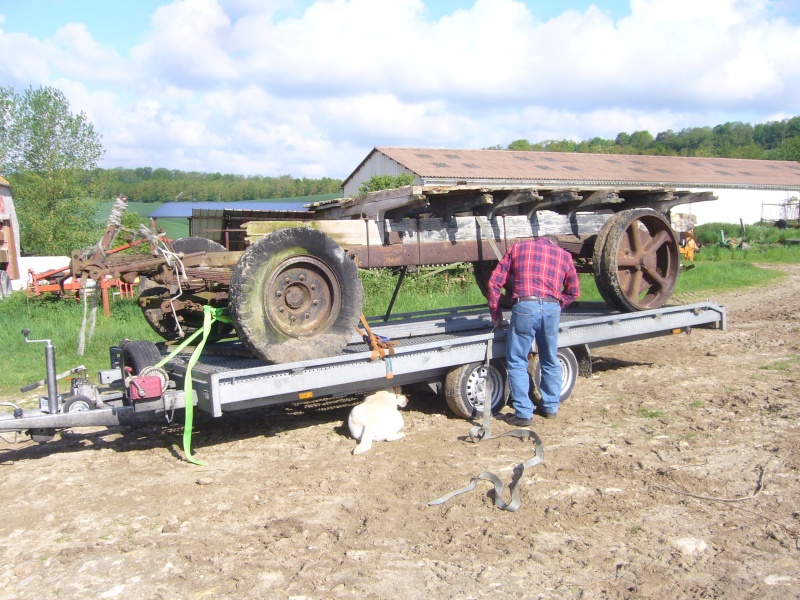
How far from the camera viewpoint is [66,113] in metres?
27.9

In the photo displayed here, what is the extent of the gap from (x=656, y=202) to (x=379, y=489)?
5.76 metres

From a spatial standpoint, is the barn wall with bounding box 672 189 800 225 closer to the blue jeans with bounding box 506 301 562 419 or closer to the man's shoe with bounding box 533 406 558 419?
the man's shoe with bounding box 533 406 558 419

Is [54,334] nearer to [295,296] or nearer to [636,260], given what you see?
[295,296]

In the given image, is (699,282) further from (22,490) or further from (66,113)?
(66,113)

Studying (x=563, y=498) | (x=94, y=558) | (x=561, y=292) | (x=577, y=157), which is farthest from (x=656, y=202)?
(x=577, y=157)

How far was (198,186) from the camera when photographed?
47.3 m

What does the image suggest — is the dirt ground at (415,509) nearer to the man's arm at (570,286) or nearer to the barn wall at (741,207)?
the man's arm at (570,286)

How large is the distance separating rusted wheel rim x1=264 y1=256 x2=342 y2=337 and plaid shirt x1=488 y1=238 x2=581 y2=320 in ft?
5.53

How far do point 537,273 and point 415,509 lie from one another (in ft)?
9.35

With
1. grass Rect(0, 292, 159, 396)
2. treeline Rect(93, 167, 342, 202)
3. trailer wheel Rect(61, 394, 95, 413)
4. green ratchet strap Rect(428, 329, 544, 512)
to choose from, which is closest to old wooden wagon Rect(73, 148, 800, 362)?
trailer wheel Rect(61, 394, 95, 413)

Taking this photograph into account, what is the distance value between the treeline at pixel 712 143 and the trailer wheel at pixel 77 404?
63.4 metres

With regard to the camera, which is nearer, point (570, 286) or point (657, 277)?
point (570, 286)

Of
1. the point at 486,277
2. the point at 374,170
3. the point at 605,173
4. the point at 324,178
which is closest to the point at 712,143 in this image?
the point at 324,178

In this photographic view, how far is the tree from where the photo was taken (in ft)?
90.6
